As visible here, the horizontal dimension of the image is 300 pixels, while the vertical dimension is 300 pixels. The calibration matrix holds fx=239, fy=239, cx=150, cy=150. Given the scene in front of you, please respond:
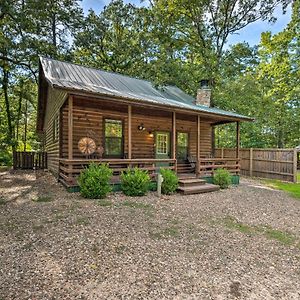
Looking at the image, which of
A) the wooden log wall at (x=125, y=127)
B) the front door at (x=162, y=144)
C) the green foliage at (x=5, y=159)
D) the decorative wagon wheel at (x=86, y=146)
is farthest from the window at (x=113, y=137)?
the green foliage at (x=5, y=159)

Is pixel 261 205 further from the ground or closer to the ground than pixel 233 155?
closer to the ground

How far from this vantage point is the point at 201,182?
943 cm

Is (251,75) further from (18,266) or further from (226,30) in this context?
(18,266)

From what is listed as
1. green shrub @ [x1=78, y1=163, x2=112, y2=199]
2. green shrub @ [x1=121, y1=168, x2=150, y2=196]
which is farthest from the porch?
green shrub @ [x1=78, y1=163, x2=112, y2=199]

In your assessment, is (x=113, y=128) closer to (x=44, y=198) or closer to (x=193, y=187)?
(x=193, y=187)

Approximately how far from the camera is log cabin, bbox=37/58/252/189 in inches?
318

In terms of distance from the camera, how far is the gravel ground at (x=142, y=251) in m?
2.75

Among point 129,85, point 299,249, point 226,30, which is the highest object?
point 226,30

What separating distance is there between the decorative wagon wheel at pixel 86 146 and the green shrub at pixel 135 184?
2102 mm

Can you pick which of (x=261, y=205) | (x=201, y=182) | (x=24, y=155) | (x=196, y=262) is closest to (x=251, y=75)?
(x=201, y=182)

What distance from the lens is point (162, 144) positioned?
1177 cm


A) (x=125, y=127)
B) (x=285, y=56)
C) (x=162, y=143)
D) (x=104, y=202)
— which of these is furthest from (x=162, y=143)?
(x=285, y=56)

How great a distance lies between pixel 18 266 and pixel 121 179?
4.79 metres

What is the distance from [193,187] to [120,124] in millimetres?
4088
